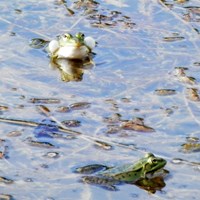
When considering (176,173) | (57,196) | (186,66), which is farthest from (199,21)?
(57,196)

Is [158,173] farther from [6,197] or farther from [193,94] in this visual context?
[193,94]

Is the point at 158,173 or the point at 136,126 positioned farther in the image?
the point at 136,126

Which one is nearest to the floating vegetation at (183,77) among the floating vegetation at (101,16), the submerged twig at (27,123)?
the floating vegetation at (101,16)

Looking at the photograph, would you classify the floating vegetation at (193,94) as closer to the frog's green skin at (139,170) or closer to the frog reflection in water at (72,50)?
the frog reflection in water at (72,50)

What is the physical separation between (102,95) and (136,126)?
81 centimetres

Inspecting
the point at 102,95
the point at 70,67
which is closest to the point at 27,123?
the point at 102,95

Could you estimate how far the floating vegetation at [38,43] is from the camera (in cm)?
860

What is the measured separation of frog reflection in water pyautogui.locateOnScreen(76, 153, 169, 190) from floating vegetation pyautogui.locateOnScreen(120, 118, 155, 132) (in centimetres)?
82

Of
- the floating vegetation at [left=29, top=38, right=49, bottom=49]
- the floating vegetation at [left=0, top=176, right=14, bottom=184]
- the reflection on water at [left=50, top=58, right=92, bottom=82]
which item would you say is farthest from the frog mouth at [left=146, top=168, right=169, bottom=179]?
the floating vegetation at [left=29, top=38, right=49, bottom=49]

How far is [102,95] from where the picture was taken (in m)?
7.36

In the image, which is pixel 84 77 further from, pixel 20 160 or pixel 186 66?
Answer: pixel 20 160

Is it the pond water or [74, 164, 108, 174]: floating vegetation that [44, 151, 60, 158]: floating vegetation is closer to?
the pond water

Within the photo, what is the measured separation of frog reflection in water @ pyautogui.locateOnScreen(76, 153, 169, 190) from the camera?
5699mm

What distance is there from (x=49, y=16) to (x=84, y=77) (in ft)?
6.20
